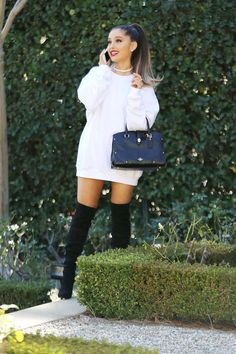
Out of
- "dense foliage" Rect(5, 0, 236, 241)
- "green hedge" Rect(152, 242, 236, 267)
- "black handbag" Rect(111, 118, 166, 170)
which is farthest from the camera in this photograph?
"dense foliage" Rect(5, 0, 236, 241)

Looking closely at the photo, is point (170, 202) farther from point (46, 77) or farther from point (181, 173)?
point (46, 77)

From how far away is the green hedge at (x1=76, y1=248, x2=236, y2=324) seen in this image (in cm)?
499

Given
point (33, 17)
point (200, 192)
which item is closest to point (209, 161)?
point (200, 192)

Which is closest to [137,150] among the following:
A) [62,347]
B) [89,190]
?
[89,190]

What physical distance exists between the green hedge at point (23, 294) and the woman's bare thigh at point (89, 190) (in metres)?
0.91

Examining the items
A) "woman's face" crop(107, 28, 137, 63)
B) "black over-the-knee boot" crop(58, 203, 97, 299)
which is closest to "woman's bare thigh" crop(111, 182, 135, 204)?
"black over-the-knee boot" crop(58, 203, 97, 299)

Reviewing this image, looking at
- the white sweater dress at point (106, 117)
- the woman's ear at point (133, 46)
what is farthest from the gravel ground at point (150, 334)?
the woman's ear at point (133, 46)

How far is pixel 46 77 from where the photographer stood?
7984 millimetres

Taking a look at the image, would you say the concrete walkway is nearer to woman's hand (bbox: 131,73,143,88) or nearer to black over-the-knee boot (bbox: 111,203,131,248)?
black over-the-knee boot (bbox: 111,203,131,248)

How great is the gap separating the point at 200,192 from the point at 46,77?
1.69 m

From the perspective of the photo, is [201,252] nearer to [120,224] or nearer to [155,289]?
[120,224]

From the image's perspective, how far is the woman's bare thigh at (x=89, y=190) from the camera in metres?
5.53

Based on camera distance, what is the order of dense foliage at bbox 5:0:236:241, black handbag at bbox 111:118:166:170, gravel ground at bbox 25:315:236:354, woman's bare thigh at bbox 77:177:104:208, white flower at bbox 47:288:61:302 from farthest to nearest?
dense foliage at bbox 5:0:236:241, white flower at bbox 47:288:61:302, woman's bare thigh at bbox 77:177:104:208, black handbag at bbox 111:118:166:170, gravel ground at bbox 25:315:236:354

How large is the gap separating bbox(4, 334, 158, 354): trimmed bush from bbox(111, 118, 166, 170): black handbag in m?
1.68
